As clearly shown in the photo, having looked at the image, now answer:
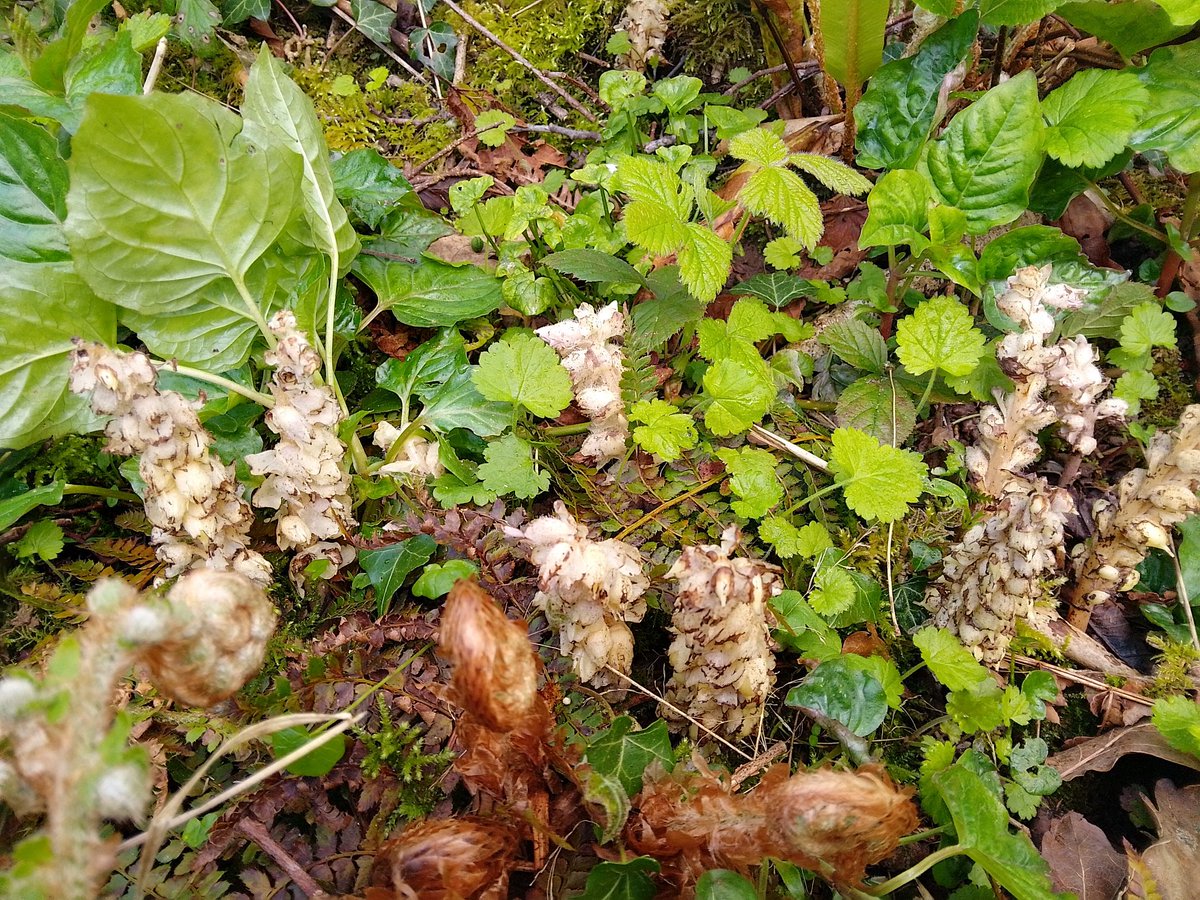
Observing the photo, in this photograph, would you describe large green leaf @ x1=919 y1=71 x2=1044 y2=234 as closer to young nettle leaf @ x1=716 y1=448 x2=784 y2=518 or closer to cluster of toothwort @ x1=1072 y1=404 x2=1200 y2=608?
cluster of toothwort @ x1=1072 y1=404 x2=1200 y2=608

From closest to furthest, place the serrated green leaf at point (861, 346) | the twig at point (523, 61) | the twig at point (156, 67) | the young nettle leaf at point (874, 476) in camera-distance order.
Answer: the young nettle leaf at point (874, 476) → the serrated green leaf at point (861, 346) → the twig at point (156, 67) → the twig at point (523, 61)

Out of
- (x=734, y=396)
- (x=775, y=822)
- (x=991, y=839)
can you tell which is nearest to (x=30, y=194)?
(x=734, y=396)

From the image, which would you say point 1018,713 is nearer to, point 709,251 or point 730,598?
point 730,598

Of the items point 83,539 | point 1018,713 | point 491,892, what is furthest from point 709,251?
point 83,539

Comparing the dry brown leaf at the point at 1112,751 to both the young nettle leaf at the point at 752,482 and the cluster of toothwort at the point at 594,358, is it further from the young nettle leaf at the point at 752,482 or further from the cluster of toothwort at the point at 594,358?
the cluster of toothwort at the point at 594,358

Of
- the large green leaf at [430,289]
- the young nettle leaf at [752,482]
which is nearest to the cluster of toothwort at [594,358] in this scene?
the young nettle leaf at [752,482]

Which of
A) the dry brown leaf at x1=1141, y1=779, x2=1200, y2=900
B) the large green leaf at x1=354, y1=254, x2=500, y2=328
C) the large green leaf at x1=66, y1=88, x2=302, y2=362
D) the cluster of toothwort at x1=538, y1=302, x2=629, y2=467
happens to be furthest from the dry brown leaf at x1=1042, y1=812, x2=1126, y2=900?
the large green leaf at x1=66, y1=88, x2=302, y2=362
